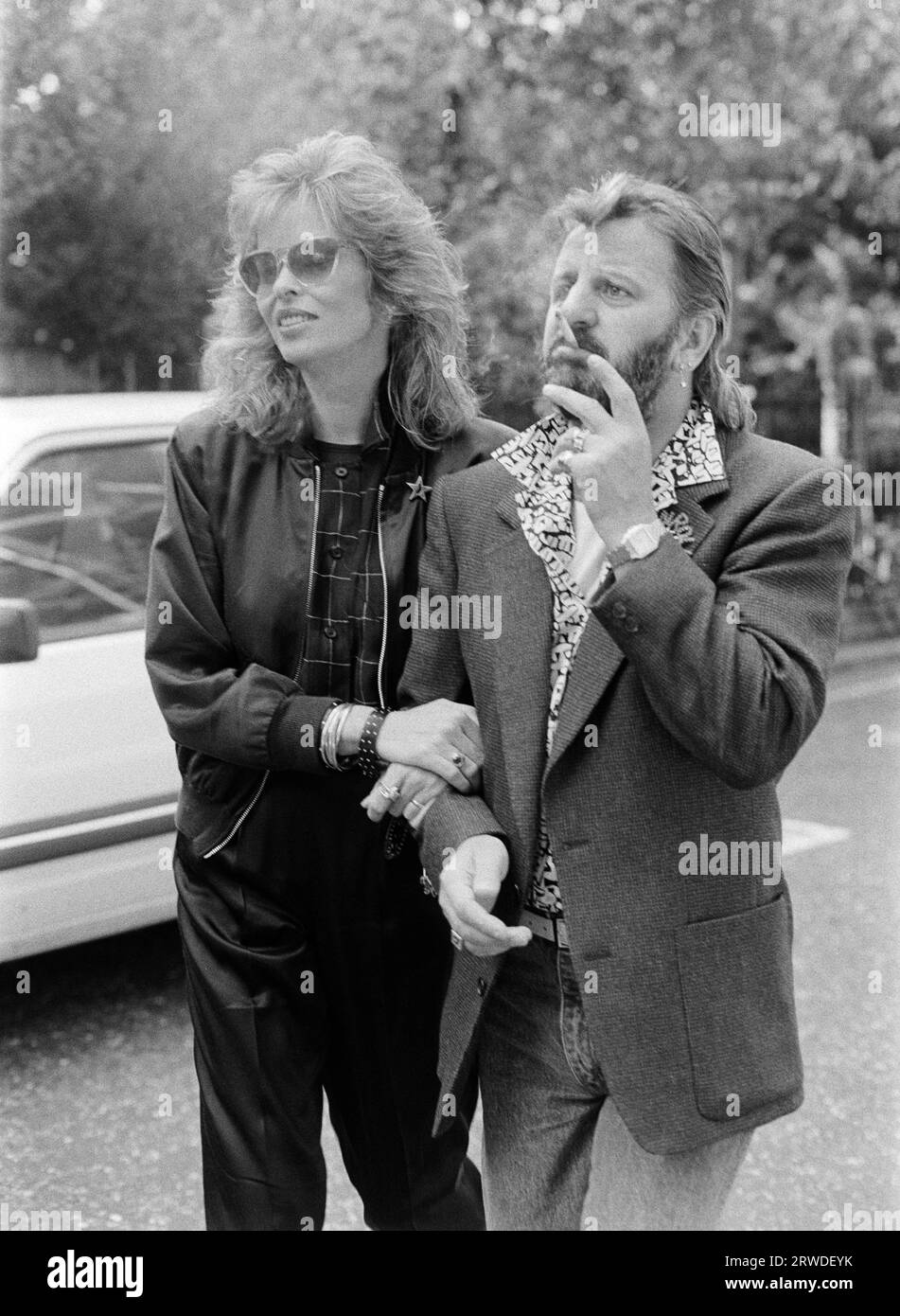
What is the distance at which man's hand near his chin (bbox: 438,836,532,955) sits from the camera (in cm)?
172

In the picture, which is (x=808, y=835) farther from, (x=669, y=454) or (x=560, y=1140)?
(x=669, y=454)

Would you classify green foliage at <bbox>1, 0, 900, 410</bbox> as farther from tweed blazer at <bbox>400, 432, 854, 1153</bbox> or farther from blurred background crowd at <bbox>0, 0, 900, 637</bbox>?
tweed blazer at <bbox>400, 432, 854, 1153</bbox>

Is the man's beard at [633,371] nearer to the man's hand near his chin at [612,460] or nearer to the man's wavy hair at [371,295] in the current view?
the man's hand near his chin at [612,460]

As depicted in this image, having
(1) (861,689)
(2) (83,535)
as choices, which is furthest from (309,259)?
(1) (861,689)

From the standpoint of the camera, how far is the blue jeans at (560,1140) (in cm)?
185

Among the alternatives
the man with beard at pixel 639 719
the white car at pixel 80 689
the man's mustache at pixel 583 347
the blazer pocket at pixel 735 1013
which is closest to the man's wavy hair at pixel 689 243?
the man with beard at pixel 639 719

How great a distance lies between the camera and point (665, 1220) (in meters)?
1.84

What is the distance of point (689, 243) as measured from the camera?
1.80m

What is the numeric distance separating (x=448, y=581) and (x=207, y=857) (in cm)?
63

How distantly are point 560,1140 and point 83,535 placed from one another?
2.73 meters

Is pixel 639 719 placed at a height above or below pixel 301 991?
above
